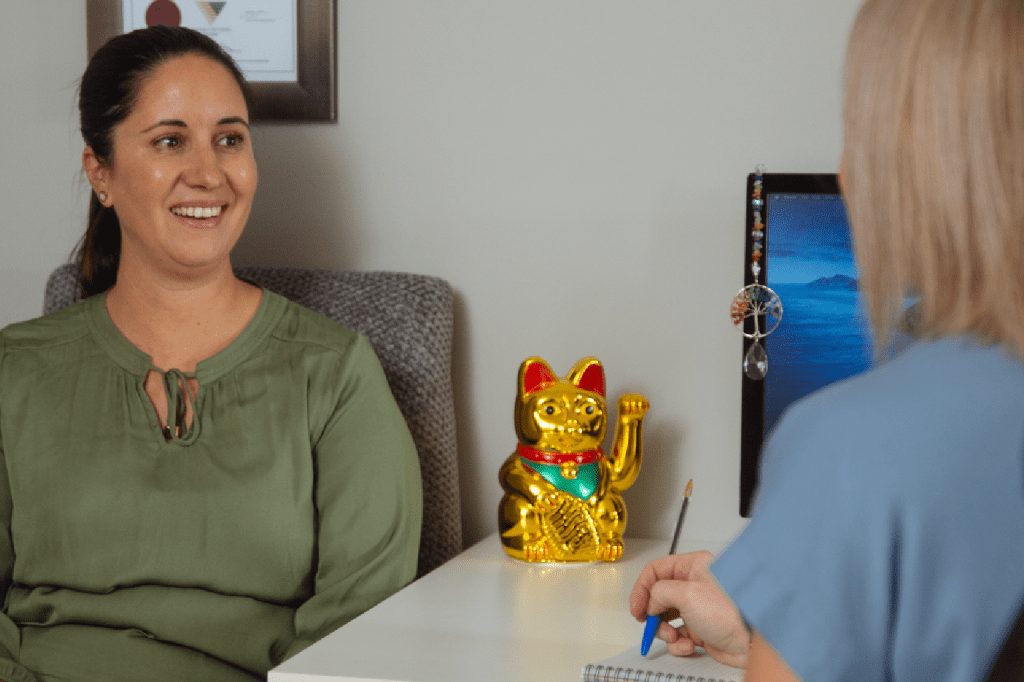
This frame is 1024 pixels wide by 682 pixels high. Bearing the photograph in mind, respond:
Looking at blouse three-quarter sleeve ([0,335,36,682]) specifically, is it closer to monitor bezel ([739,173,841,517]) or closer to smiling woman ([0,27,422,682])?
smiling woman ([0,27,422,682])

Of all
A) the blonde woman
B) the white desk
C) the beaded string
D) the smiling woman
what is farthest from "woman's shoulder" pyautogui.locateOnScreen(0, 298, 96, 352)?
the blonde woman

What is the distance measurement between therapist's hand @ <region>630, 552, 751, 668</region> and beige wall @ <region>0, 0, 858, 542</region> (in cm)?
60

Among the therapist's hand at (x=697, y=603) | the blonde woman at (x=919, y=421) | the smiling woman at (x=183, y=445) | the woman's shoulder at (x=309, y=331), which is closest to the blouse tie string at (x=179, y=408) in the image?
the smiling woman at (x=183, y=445)

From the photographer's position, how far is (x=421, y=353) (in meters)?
1.64

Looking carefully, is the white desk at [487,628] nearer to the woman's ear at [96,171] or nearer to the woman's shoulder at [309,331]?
the woman's shoulder at [309,331]

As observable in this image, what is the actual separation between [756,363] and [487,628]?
1.45 ft

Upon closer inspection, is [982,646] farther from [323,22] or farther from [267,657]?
[323,22]

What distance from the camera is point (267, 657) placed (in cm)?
142

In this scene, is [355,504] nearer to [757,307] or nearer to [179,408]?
[179,408]

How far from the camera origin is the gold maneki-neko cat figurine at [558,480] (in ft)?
4.93

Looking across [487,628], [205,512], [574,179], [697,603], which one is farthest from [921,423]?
[574,179]

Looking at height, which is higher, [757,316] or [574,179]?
[574,179]

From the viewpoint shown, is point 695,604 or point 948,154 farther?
point 695,604

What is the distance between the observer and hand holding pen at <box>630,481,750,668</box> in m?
1.01
